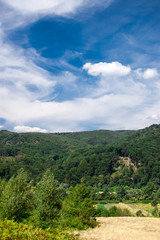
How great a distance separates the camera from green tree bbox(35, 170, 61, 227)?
28.0 m

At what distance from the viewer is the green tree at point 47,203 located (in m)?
28.0

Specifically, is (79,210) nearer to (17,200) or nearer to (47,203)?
(47,203)

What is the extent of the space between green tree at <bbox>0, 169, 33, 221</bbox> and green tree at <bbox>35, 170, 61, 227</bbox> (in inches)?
92.1

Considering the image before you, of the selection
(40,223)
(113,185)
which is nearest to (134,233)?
(40,223)

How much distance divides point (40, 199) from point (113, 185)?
183432 millimetres

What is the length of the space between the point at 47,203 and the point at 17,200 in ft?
15.1

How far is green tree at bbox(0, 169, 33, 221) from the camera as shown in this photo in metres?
27.9

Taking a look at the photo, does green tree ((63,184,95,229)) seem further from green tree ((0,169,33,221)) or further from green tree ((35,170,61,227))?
green tree ((0,169,33,221))

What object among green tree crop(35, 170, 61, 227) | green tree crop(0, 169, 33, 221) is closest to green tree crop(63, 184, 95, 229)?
green tree crop(35, 170, 61, 227)

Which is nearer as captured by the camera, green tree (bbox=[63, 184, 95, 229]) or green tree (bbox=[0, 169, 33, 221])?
green tree (bbox=[0, 169, 33, 221])

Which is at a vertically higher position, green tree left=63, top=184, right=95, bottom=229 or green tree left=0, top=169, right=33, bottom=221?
green tree left=0, top=169, right=33, bottom=221

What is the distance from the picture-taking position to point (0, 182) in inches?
1678

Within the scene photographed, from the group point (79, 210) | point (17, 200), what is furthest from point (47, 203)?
point (79, 210)

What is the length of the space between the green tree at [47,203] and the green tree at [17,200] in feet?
7.68
